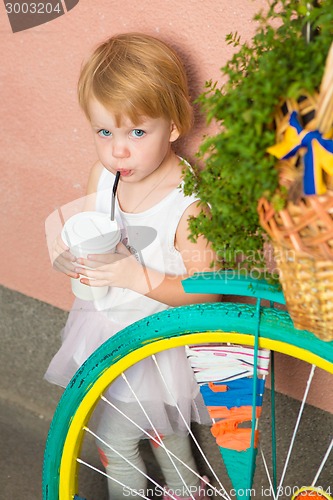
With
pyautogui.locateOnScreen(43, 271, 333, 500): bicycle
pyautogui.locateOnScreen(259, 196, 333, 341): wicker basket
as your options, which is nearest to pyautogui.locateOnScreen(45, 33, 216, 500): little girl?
pyautogui.locateOnScreen(43, 271, 333, 500): bicycle

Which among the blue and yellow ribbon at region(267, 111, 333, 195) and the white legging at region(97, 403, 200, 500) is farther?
the white legging at region(97, 403, 200, 500)

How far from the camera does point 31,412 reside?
74.9 inches

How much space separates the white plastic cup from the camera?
1.13 metres

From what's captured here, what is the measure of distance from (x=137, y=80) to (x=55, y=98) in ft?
1.27

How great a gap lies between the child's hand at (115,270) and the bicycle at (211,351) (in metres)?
0.11

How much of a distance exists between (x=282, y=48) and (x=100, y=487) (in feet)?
4.26

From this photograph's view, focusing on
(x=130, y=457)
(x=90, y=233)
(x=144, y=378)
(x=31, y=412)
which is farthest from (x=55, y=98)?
(x=31, y=412)

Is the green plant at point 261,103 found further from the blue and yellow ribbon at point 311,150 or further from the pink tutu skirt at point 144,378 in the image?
the pink tutu skirt at point 144,378

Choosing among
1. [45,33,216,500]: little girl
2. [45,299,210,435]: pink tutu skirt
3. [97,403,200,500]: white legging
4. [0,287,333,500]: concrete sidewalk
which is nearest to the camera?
[45,33,216,500]: little girl

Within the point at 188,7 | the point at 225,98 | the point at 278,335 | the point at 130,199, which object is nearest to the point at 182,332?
the point at 278,335

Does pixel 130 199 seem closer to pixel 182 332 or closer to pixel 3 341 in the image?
pixel 182 332

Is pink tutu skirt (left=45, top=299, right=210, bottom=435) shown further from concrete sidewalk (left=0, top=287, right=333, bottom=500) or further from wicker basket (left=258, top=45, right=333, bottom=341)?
wicker basket (left=258, top=45, right=333, bottom=341)

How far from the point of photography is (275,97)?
0.72 m

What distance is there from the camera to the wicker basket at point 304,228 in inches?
28.0
